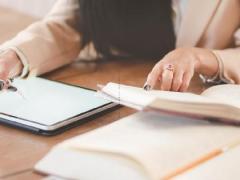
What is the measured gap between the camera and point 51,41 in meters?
1.38

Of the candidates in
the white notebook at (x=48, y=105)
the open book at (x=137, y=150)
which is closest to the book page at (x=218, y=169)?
the open book at (x=137, y=150)

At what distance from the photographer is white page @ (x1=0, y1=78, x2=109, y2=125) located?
Answer: 0.94 m

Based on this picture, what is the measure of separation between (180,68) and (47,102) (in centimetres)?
26

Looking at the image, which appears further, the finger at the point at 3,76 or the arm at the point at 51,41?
the arm at the point at 51,41

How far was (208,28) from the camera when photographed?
4.26 ft

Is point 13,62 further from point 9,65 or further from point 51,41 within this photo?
point 51,41

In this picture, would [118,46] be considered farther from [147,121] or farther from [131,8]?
[147,121]

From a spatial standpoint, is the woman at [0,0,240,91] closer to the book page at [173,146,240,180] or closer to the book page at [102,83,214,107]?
the book page at [102,83,214,107]

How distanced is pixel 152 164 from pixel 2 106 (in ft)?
1.44

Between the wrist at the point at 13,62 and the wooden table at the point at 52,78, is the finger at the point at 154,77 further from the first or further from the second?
the wrist at the point at 13,62

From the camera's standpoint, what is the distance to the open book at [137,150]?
2.10 feet

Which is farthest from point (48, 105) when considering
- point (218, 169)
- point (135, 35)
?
point (135, 35)

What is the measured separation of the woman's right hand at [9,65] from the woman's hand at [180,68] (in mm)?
316

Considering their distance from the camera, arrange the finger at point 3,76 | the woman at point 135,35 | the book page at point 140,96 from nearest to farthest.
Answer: the book page at point 140,96
the finger at point 3,76
the woman at point 135,35
